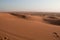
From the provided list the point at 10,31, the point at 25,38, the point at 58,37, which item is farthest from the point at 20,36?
the point at 58,37

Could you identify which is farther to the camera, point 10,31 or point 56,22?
point 56,22

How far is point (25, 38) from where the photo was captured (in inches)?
189

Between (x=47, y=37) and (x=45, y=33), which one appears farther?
(x=45, y=33)

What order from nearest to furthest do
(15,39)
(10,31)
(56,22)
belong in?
(15,39) → (10,31) → (56,22)

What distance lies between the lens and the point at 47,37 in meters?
4.97

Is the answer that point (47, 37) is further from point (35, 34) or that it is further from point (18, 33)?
point (18, 33)

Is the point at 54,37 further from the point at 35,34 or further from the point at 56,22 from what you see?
the point at 56,22

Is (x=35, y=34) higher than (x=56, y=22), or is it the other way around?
(x=56, y=22)

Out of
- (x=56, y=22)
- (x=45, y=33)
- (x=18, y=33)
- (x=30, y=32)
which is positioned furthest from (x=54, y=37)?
(x=56, y=22)

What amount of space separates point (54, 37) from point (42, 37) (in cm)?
43

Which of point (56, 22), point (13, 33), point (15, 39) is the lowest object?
point (15, 39)

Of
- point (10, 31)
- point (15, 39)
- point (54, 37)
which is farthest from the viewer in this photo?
point (10, 31)

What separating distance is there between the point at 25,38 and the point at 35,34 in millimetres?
579

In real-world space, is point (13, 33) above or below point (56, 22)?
below
